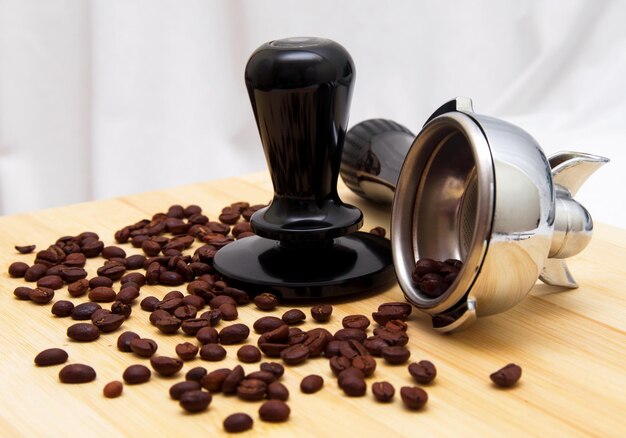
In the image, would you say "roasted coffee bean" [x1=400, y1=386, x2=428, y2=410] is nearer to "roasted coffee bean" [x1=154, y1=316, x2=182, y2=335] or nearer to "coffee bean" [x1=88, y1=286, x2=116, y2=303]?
"roasted coffee bean" [x1=154, y1=316, x2=182, y2=335]

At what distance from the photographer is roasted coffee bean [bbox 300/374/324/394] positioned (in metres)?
0.88

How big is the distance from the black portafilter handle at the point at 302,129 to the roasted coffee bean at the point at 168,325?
17 cm

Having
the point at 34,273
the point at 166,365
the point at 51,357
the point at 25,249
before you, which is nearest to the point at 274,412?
the point at 166,365

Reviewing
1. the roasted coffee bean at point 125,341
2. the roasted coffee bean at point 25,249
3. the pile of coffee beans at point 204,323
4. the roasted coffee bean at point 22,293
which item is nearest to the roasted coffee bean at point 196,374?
the pile of coffee beans at point 204,323

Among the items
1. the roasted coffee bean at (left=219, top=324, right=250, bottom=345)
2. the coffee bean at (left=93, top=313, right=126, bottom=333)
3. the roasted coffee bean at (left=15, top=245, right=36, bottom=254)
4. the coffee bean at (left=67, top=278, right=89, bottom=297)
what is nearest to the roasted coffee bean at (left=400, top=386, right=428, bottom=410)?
the roasted coffee bean at (left=219, top=324, right=250, bottom=345)

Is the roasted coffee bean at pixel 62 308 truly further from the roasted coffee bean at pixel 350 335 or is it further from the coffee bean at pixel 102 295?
the roasted coffee bean at pixel 350 335

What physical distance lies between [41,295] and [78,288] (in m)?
0.05

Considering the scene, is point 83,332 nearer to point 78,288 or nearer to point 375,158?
point 78,288

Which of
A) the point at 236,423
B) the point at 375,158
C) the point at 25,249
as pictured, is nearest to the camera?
the point at 236,423

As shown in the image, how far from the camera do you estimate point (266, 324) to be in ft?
3.32

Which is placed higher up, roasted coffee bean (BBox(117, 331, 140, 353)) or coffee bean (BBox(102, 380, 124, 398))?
coffee bean (BBox(102, 380, 124, 398))

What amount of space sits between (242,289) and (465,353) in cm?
30

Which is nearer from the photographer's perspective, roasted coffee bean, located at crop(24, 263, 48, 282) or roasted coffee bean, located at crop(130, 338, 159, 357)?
roasted coffee bean, located at crop(130, 338, 159, 357)

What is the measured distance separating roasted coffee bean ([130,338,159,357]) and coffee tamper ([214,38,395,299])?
0.60 feet
